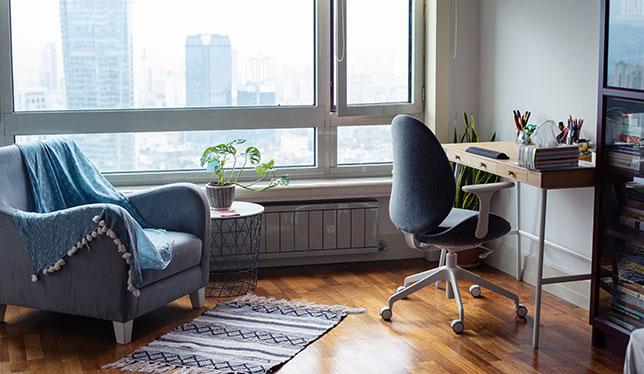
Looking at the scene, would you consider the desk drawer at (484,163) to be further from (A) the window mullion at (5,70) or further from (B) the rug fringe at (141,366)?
(A) the window mullion at (5,70)

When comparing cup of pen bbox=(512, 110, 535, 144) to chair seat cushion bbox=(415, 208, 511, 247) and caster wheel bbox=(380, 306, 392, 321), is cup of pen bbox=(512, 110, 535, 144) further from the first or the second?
caster wheel bbox=(380, 306, 392, 321)

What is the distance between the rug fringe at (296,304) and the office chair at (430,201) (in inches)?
9.0

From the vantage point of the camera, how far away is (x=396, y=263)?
526 cm

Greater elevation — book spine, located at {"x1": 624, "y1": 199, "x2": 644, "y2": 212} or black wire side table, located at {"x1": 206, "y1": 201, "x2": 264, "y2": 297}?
book spine, located at {"x1": 624, "y1": 199, "x2": 644, "y2": 212}

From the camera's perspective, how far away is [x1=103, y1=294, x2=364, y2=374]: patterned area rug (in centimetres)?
349

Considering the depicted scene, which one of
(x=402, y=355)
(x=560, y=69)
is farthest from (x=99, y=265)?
(x=560, y=69)

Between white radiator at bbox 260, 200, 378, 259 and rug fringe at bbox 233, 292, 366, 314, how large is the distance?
654 mm

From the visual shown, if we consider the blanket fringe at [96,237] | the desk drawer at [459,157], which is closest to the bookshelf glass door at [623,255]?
the desk drawer at [459,157]

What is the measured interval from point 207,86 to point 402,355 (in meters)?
2.25

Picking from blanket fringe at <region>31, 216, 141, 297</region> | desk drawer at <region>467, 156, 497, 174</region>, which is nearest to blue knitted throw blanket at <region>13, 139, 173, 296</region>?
blanket fringe at <region>31, 216, 141, 297</region>

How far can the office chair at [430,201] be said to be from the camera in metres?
3.84

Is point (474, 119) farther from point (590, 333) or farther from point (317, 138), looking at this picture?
point (590, 333)

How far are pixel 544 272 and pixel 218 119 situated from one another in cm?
215

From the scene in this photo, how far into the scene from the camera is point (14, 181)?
153 inches
